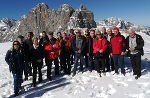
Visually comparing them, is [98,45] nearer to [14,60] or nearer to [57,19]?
[14,60]

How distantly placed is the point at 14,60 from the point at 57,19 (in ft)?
235

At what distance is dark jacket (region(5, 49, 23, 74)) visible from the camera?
6922 millimetres

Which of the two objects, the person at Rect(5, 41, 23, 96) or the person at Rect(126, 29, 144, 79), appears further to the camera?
the person at Rect(126, 29, 144, 79)

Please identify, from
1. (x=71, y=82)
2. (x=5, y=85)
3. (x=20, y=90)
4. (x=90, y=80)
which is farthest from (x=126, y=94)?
(x=5, y=85)

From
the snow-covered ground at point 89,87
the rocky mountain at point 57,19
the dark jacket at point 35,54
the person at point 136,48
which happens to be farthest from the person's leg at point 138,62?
the rocky mountain at point 57,19

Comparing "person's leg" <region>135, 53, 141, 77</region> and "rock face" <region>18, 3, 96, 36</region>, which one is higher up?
"rock face" <region>18, 3, 96, 36</region>

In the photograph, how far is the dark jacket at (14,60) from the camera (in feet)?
22.7

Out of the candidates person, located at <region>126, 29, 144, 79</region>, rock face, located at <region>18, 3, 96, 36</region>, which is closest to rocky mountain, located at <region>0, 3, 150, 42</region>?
rock face, located at <region>18, 3, 96, 36</region>

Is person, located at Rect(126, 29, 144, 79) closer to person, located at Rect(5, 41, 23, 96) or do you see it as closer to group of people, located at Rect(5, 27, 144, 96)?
group of people, located at Rect(5, 27, 144, 96)

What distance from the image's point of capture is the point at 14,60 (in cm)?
706

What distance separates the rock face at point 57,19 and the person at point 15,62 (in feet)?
176

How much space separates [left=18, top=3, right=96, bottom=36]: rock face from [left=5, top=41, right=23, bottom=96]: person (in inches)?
2117

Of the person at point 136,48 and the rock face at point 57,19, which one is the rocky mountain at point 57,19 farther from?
the person at point 136,48

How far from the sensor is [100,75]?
29.3 feet
